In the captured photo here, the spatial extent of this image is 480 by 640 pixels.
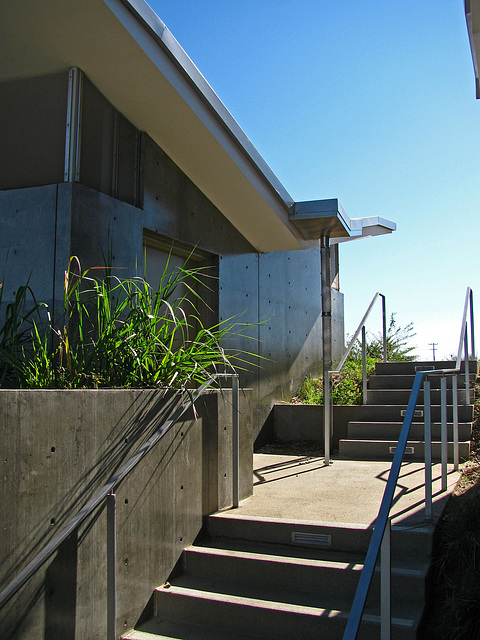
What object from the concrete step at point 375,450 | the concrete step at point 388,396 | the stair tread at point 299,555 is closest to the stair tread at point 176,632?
the stair tread at point 299,555

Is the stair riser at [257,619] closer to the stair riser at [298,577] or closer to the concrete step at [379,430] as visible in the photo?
the stair riser at [298,577]

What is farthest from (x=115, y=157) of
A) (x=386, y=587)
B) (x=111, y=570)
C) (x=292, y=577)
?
(x=386, y=587)

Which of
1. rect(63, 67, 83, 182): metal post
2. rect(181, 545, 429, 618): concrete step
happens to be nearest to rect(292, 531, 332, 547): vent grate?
rect(181, 545, 429, 618): concrete step

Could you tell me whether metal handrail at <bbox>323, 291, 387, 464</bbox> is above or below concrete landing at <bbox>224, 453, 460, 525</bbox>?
above

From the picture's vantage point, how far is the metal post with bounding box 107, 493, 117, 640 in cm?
309

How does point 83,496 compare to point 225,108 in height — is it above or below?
below

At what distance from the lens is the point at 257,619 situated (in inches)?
134

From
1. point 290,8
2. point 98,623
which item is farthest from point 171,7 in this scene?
point 98,623

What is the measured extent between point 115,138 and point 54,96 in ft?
2.02

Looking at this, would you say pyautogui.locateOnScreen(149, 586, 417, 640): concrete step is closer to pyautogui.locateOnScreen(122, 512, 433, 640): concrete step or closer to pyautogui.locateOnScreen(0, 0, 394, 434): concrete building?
pyautogui.locateOnScreen(122, 512, 433, 640): concrete step

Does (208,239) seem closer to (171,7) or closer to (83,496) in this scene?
(171,7)

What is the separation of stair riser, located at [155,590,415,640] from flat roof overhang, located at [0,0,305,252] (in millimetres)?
3848

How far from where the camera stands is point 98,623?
3.13 metres

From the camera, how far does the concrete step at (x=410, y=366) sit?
764 centimetres
